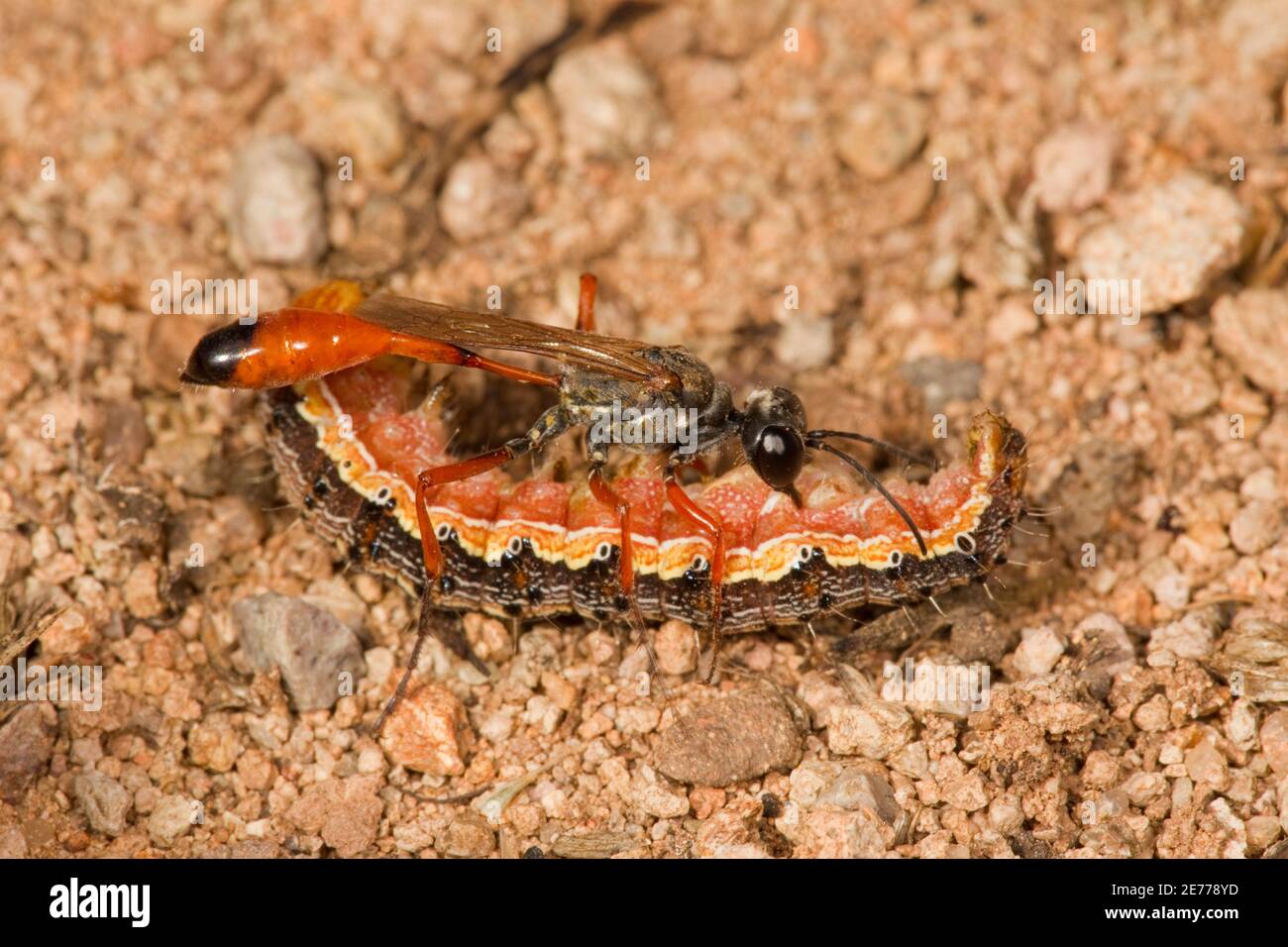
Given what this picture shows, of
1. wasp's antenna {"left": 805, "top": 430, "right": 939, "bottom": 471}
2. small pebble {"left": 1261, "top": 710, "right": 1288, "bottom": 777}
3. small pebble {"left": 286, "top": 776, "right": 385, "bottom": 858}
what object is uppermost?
wasp's antenna {"left": 805, "top": 430, "right": 939, "bottom": 471}

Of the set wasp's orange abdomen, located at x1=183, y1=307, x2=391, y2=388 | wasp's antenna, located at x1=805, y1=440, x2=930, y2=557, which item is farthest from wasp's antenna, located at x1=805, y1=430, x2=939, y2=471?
wasp's orange abdomen, located at x1=183, y1=307, x2=391, y2=388

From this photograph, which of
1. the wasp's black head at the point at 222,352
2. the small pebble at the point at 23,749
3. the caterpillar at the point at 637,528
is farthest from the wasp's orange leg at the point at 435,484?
the small pebble at the point at 23,749

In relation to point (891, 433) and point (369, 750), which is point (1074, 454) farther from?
point (369, 750)

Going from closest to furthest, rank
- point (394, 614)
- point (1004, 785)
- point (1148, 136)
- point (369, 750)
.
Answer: point (1004, 785) < point (369, 750) < point (394, 614) < point (1148, 136)

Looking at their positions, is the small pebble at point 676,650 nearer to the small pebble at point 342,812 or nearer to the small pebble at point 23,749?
the small pebble at point 342,812

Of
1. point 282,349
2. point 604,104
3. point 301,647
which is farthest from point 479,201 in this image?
point 301,647

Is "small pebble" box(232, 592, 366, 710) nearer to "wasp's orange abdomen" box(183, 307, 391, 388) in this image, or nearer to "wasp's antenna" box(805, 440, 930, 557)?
"wasp's orange abdomen" box(183, 307, 391, 388)
